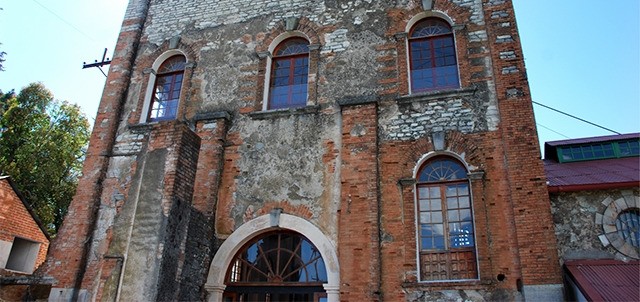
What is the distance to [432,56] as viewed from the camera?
11.0 meters

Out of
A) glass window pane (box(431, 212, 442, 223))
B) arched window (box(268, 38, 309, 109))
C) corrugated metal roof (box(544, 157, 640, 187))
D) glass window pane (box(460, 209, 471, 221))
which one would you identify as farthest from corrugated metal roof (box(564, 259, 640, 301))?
arched window (box(268, 38, 309, 109))

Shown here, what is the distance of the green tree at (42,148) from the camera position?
2378 centimetres

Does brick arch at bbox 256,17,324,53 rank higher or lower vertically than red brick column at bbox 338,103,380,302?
higher

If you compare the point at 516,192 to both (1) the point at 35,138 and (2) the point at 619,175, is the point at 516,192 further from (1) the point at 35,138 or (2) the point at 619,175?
(1) the point at 35,138

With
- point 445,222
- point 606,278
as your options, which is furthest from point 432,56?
point 606,278

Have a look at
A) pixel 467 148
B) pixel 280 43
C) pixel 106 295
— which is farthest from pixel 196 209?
pixel 467 148

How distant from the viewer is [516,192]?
29.2 feet

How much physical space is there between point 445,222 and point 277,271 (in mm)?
3474

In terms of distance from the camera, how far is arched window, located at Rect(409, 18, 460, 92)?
1072cm

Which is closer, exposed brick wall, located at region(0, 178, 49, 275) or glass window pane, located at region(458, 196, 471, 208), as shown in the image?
glass window pane, located at region(458, 196, 471, 208)

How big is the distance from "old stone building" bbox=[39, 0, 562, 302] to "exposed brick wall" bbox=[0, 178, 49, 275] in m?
5.22

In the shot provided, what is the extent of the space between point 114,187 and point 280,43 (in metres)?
5.33

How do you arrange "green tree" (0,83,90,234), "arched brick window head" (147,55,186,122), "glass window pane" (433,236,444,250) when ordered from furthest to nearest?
1. "green tree" (0,83,90,234)
2. "arched brick window head" (147,55,186,122)
3. "glass window pane" (433,236,444,250)

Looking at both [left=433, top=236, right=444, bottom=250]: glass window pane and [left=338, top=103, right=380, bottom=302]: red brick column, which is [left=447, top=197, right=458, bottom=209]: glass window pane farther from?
[left=338, top=103, right=380, bottom=302]: red brick column
